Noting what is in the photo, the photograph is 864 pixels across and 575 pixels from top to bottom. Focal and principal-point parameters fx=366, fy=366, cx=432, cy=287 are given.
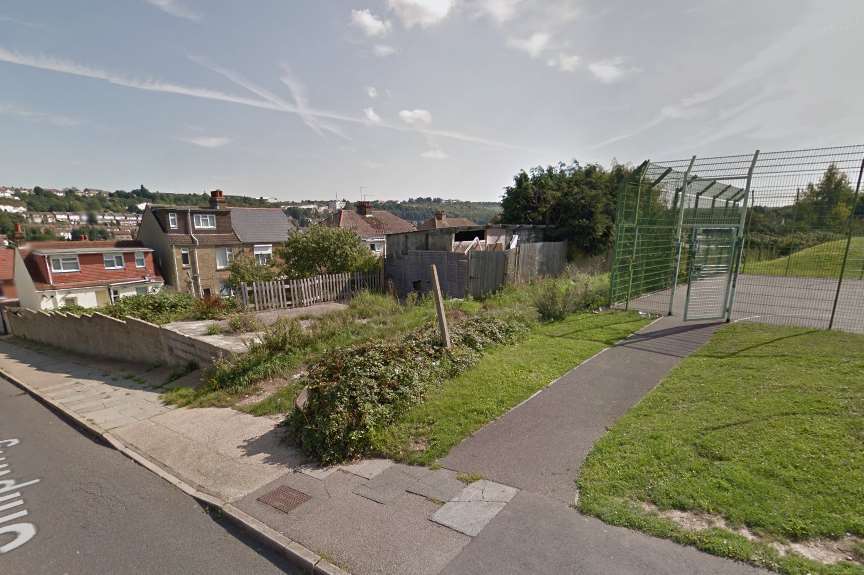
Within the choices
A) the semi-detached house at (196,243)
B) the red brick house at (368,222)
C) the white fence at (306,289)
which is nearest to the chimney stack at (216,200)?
the semi-detached house at (196,243)

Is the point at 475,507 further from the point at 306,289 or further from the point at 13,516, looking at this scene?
the point at 306,289

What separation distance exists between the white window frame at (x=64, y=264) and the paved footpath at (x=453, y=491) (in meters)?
25.5

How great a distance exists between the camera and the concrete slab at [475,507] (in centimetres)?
330

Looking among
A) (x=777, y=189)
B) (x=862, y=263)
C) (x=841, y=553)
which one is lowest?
(x=841, y=553)

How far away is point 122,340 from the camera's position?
39.6ft

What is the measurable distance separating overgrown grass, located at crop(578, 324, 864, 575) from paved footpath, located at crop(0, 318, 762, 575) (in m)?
0.23

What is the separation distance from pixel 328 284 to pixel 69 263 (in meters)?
23.3

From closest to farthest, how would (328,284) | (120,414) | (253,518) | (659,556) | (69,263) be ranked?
(659,556) → (253,518) → (120,414) → (328,284) → (69,263)

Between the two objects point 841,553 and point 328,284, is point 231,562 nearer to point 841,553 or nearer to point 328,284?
point 841,553

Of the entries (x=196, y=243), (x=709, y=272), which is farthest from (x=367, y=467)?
(x=196, y=243)

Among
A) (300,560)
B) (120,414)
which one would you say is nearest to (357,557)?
(300,560)

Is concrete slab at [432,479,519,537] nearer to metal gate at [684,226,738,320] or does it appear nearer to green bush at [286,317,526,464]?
green bush at [286,317,526,464]

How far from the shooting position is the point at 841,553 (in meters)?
2.54

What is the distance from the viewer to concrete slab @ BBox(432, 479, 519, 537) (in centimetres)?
330
